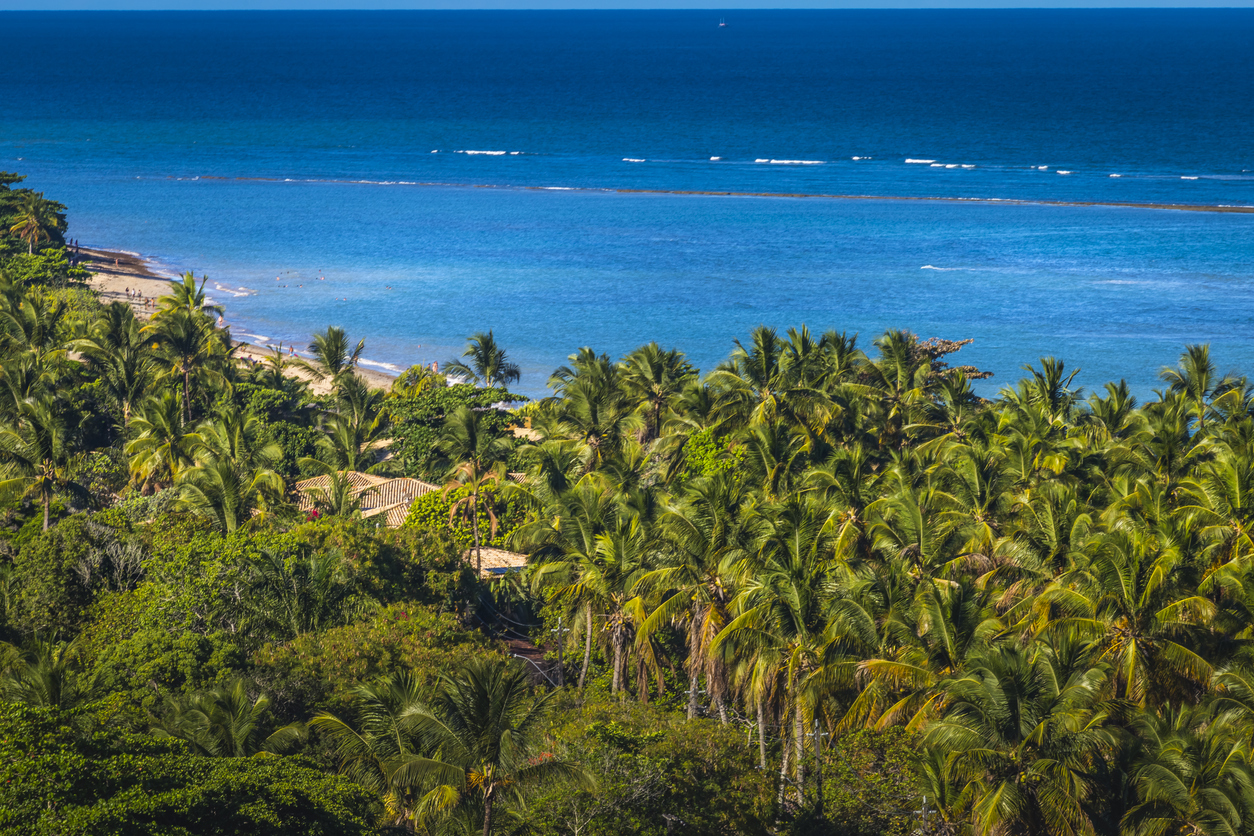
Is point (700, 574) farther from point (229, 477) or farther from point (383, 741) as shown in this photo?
point (229, 477)

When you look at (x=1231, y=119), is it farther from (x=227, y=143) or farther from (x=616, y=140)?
(x=227, y=143)

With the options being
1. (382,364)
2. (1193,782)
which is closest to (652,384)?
(1193,782)

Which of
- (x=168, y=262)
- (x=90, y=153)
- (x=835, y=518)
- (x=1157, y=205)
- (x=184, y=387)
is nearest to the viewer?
(x=835, y=518)

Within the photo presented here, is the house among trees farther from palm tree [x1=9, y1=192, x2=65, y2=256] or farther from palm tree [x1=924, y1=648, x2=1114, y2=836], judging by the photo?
palm tree [x1=9, y1=192, x2=65, y2=256]

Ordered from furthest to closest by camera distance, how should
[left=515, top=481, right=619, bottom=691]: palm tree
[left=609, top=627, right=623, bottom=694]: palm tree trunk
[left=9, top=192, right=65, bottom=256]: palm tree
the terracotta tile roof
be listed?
[left=9, top=192, right=65, bottom=256]: palm tree, the terracotta tile roof, [left=515, top=481, right=619, bottom=691]: palm tree, [left=609, top=627, right=623, bottom=694]: palm tree trunk

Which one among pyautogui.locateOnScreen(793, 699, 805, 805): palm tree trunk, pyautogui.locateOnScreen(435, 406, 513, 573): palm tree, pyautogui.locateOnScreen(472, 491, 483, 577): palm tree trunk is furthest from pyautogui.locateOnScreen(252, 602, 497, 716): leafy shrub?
pyautogui.locateOnScreen(435, 406, 513, 573): palm tree

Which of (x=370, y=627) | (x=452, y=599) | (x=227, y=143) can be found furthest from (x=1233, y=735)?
(x=227, y=143)

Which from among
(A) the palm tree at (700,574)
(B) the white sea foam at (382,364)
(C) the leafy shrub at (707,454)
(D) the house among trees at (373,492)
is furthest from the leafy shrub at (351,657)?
(B) the white sea foam at (382,364)
